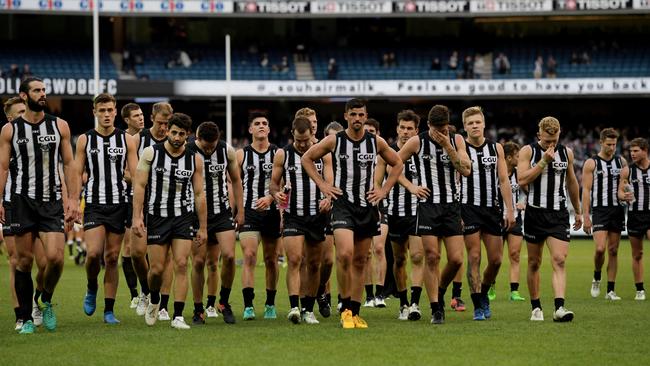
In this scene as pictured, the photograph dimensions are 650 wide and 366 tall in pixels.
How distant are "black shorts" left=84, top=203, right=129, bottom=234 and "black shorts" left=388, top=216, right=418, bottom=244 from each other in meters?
3.47

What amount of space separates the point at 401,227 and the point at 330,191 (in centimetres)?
243

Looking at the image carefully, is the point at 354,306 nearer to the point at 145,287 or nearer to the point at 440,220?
the point at 440,220

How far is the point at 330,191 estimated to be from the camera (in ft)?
41.1

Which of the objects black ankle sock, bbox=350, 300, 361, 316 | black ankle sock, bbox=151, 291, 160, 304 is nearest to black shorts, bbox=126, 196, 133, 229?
black ankle sock, bbox=151, 291, 160, 304

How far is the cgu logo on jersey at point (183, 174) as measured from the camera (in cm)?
1256

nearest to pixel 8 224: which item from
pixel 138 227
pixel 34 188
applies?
pixel 34 188

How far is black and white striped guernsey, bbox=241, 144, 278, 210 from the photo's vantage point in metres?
14.1

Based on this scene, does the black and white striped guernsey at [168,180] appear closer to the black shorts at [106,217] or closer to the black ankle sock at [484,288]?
the black shorts at [106,217]

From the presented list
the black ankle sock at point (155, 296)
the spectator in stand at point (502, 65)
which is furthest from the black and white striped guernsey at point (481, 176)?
the spectator in stand at point (502, 65)

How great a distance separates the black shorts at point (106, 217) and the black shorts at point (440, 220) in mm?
3401

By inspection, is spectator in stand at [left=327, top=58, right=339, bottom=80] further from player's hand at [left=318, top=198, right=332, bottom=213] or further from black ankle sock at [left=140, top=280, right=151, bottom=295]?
player's hand at [left=318, top=198, right=332, bottom=213]

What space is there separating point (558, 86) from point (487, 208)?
35.4m

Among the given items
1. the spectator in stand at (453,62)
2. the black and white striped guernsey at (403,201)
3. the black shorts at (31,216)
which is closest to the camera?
the black shorts at (31,216)

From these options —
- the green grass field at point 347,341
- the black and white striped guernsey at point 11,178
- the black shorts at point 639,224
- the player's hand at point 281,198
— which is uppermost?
the black and white striped guernsey at point 11,178
